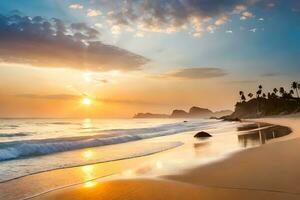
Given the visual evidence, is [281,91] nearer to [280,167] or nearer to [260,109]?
[260,109]

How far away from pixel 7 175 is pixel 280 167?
1046 cm

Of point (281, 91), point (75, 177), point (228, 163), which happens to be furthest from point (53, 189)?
point (281, 91)

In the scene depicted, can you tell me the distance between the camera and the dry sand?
7.82 metres

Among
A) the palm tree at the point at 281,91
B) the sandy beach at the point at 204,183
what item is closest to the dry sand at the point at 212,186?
the sandy beach at the point at 204,183

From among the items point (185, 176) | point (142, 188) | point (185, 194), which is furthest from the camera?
point (185, 176)

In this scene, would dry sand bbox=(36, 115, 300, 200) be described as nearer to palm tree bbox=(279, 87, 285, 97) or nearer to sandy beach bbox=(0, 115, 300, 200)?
sandy beach bbox=(0, 115, 300, 200)

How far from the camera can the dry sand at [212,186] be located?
7816mm

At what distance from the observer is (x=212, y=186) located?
8859 millimetres

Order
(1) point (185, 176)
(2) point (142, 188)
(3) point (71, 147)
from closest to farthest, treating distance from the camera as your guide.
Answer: (2) point (142, 188)
(1) point (185, 176)
(3) point (71, 147)

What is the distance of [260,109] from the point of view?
176375mm

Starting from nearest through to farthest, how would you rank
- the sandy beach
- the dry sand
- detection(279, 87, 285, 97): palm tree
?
the dry sand
the sandy beach
detection(279, 87, 285, 97): palm tree

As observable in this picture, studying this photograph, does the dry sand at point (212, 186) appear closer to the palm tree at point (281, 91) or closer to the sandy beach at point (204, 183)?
the sandy beach at point (204, 183)

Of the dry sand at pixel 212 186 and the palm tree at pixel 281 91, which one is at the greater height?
the palm tree at pixel 281 91

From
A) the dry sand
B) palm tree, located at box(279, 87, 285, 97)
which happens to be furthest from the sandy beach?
palm tree, located at box(279, 87, 285, 97)
